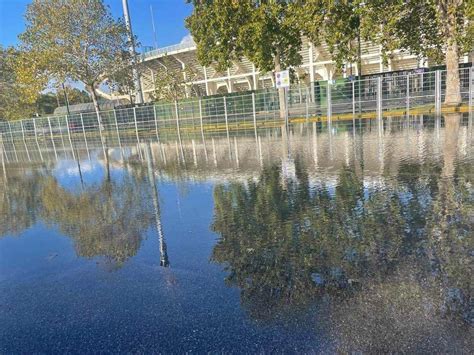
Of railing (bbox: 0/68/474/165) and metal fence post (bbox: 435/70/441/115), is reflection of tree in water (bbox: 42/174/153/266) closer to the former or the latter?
railing (bbox: 0/68/474/165)

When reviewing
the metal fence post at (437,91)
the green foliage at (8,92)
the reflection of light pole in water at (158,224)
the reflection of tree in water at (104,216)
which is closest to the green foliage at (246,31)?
the metal fence post at (437,91)

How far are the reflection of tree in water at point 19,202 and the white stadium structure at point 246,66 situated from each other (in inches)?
1325

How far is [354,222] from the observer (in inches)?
178

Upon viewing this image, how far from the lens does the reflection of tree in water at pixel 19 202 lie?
6.05 metres

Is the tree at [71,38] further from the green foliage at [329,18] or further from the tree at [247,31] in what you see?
the green foliage at [329,18]

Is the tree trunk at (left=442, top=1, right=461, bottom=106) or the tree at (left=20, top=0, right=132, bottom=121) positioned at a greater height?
the tree at (left=20, top=0, right=132, bottom=121)

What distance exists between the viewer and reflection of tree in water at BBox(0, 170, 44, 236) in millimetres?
6047

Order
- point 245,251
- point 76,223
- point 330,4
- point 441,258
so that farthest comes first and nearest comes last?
point 330,4 → point 76,223 → point 245,251 → point 441,258

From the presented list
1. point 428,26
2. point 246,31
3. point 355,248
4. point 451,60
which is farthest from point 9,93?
point 355,248

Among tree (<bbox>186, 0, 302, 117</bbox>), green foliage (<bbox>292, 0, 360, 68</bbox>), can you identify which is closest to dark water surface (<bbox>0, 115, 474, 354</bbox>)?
green foliage (<bbox>292, 0, 360, 68</bbox>)

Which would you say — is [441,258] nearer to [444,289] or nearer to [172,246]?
[444,289]

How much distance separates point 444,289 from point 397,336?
0.77 metres

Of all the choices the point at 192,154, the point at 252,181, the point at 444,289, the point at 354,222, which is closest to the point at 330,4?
the point at 192,154

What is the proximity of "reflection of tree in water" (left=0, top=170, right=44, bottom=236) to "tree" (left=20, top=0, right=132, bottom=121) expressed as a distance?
19.2 metres
